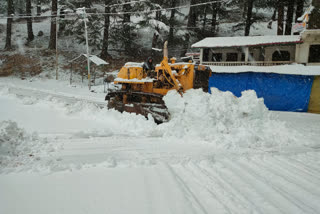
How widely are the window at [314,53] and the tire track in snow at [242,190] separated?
1839cm

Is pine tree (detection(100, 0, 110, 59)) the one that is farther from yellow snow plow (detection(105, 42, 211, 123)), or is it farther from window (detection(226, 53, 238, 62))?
yellow snow plow (detection(105, 42, 211, 123))

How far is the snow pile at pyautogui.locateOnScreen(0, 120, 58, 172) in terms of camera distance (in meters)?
3.78

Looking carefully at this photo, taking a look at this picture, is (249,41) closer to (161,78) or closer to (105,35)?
(161,78)

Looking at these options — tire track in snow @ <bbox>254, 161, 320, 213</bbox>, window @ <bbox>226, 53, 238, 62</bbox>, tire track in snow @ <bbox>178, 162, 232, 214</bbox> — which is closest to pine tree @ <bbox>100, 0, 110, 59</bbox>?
window @ <bbox>226, 53, 238, 62</bbox>

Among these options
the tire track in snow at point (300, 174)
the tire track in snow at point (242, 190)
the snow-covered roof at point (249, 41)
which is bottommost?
the tire track in snow at point (242, 190)

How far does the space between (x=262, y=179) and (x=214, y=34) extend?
28744mm

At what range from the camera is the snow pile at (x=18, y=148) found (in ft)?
12.4

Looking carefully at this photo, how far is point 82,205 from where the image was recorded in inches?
106

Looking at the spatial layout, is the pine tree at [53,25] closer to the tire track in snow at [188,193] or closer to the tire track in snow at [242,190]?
the tire track in snow at [188,193]

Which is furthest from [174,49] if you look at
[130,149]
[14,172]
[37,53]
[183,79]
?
[14,172]

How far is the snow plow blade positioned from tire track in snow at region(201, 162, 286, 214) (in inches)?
146

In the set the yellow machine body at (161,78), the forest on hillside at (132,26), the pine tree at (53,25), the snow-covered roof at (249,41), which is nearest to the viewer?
the yellow machine body at (161,78)

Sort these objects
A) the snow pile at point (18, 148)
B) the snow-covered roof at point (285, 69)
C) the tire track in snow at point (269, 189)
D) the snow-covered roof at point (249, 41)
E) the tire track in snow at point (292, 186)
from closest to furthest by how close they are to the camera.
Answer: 1. the tire track in snow at point (269, 189)
2. the tire track in snow at point (292, 186)
3. the snow pile at point (18, 148)
4. the snow-covered roof at point (285, 69)
5. the snow-covered roof at point (249, 41)

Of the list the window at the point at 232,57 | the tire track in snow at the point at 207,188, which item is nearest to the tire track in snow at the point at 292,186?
the tire track in snow at the point at 207,188
